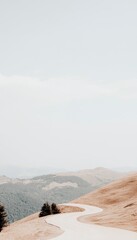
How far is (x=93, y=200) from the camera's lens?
320ft

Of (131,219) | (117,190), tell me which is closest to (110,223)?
(131,219)


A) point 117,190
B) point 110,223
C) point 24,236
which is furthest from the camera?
point 117,190

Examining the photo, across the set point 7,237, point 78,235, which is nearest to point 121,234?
point 78,235

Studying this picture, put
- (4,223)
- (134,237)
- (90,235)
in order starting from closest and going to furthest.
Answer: (134,237)
(90,235)
(4,223)

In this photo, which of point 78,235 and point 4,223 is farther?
point 4,223

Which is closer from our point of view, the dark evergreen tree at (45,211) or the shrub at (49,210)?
the shrub at (49,210)

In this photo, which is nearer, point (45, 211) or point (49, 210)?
point (49, 210)

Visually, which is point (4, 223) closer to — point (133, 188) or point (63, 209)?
point (63, 209)

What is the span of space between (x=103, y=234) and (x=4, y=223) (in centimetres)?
4475

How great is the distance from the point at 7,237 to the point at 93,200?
186ft

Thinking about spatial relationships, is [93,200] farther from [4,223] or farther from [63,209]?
[4,223]

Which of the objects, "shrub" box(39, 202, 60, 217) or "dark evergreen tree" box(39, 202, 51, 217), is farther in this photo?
"dark evergreen tree" box(39, 202, 51, 217)

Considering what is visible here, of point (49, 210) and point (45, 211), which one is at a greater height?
point (49, 210)

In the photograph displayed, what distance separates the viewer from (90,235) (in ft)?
114
